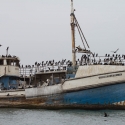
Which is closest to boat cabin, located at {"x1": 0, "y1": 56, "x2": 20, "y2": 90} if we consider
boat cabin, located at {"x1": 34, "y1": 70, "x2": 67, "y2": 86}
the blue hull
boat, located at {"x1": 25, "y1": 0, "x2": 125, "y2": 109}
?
boat cabin, located at {"x1": 34, "y1": 70, "x2": 67, "y2": 86}

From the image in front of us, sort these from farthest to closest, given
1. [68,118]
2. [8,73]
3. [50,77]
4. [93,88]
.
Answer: [8,73] < [50,77] < [93,88] < [68,118]

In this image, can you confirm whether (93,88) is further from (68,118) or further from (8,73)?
(8,73)

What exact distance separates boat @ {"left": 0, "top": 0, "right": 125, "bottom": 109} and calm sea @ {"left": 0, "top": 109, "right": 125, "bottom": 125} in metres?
0.96

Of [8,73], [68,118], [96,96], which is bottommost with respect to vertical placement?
[68,118]

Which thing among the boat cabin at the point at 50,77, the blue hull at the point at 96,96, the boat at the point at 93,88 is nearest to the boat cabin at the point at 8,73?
the boat cabin at the point at 50,77

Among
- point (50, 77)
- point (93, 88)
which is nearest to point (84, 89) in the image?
point (93, 88)

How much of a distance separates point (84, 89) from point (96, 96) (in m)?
1.11

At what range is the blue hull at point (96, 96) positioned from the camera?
28.0 m

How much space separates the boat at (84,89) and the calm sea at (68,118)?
0.96 metres

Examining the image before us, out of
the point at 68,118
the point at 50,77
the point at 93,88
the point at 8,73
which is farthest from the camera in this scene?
the point at 8,73

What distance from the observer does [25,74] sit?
124 ft

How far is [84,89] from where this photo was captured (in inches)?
1130

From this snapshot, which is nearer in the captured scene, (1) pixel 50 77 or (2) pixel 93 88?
(2) pixel 93 88

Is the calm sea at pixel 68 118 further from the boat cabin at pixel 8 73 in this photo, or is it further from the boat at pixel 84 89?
the boat cabin at pixel 8 73
